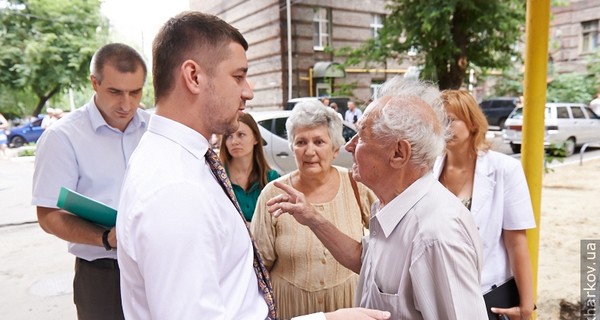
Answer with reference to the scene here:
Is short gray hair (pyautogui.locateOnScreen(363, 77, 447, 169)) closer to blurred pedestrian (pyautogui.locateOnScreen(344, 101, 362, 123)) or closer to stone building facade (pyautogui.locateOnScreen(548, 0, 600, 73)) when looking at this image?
blurred pedestrian (pyautogui.locateOnScreen(344, 101, 362, 123))

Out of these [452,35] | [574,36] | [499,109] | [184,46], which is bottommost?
[184,46]

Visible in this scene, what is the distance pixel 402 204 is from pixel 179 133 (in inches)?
30.5

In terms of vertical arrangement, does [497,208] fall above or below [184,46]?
below

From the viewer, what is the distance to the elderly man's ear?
4.69 feet

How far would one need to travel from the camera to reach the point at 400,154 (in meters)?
1.45

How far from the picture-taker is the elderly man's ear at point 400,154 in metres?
1.43

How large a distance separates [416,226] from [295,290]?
39.6 inches

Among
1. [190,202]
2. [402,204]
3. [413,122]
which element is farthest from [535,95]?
[190,202]

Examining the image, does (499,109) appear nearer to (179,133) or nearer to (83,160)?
(83,160)

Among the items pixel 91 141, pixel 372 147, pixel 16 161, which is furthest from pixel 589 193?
pixel 16 161

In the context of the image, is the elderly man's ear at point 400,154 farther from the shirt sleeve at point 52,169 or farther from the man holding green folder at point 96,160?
the shirt sleeve at point 52,169

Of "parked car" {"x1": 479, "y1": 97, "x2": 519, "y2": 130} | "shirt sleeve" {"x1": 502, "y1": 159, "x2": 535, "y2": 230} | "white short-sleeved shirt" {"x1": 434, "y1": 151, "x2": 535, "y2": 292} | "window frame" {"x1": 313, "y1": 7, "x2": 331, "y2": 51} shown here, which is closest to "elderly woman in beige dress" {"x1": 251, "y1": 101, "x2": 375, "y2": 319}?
"white short-sleeved shirt" {"x1": 434, "y1": 151, "x2": 535, "y2": 292}

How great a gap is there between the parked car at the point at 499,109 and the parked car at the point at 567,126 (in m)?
6.07

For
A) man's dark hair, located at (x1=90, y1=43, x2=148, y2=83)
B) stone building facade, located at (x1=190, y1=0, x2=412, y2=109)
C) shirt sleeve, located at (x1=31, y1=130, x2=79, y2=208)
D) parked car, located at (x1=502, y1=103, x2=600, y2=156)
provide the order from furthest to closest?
1. stone building facade, located at (x1=190, y1=0, x2=412, y2=109)
2. parked car, located at (x1=502, y1=103, x2=600, y2=156)
3. man's dark hair, located at (x1=90, y1=43, x2=148, y2=83)
4. shirt sleeve, located at (x1=31, y1=130, x2=79, y2=208)
